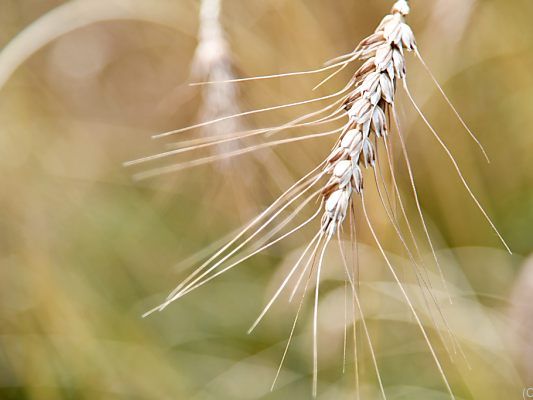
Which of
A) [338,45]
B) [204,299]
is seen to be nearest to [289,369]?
[204,299]

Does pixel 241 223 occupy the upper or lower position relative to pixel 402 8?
upper

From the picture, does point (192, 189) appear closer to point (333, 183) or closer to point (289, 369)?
point (289, 369)

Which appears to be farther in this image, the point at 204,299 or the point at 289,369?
the point at 204,299

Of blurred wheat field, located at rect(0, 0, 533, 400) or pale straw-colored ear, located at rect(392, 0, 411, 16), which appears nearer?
pale straw-colored ear, located at rect(392, 0, 411, 16)

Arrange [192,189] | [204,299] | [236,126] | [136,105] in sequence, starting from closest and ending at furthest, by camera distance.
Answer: [236,126]
[204,299]
[192,189]
[136,105]

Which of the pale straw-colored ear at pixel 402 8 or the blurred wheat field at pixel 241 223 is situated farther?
the blurred wheat field at pixel 241 223

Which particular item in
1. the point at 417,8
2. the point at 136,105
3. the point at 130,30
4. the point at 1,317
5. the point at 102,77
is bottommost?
the point at 1,317

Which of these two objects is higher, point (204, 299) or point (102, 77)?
point (102, 77)

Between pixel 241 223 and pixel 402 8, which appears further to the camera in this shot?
pixel 241 223
